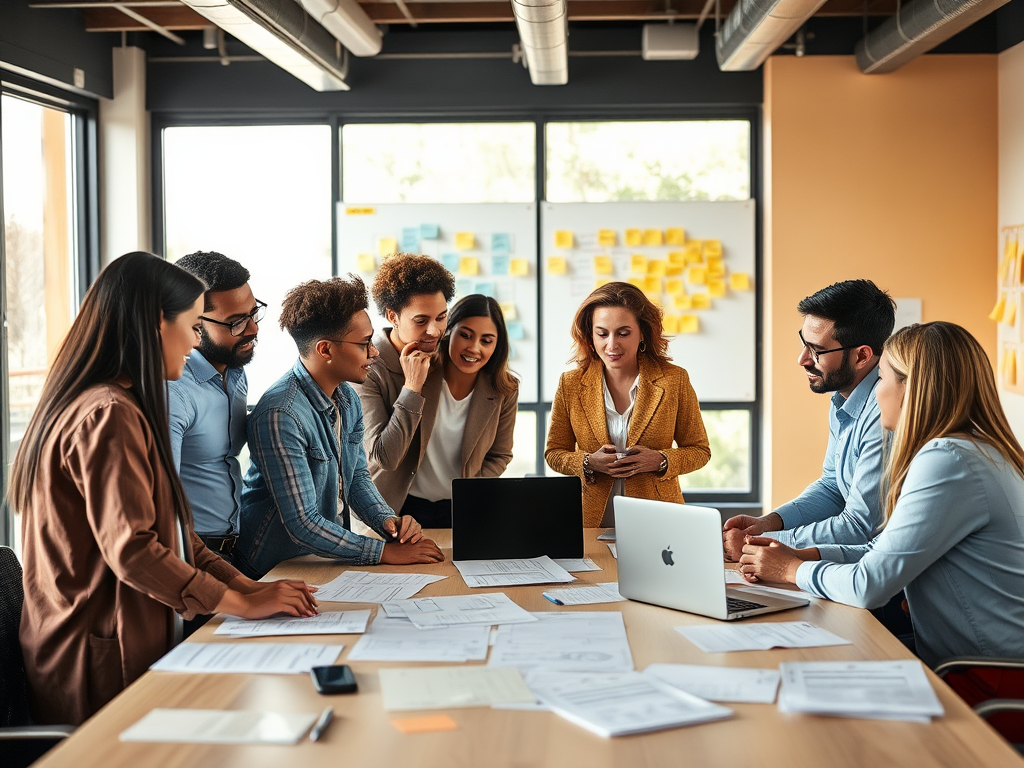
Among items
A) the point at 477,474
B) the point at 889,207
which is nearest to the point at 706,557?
the point at 477,474

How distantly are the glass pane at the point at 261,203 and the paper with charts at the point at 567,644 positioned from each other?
138 inches

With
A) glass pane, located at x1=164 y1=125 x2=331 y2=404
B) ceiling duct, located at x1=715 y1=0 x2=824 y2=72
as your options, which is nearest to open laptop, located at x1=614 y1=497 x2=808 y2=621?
ceiling duct, located at x1=715 y1=0 x2=824 y2=72

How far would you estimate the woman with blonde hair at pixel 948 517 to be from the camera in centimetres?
190

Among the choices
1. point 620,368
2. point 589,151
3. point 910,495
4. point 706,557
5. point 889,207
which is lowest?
point 706,557

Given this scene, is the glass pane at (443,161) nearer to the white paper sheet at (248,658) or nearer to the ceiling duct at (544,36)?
the ceiling duct at (544,36)

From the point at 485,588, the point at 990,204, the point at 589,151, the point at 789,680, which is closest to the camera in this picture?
the point at 789,680

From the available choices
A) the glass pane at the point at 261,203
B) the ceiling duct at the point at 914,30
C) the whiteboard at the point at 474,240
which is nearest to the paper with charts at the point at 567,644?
the ceiling duct at the point at 914,30

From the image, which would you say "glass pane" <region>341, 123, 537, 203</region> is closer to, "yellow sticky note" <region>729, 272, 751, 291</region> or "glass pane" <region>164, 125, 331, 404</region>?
"glass pane" <region>164, 125, 331, 404</region>

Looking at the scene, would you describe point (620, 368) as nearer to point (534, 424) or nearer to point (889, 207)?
point (534, 424)

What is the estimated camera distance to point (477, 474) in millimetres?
3061

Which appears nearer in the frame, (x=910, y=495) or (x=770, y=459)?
(x=910, y=495)

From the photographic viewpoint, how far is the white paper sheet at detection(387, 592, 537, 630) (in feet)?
6.28

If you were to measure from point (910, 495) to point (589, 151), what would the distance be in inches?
136

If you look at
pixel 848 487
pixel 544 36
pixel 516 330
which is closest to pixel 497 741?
pixel 848 487
